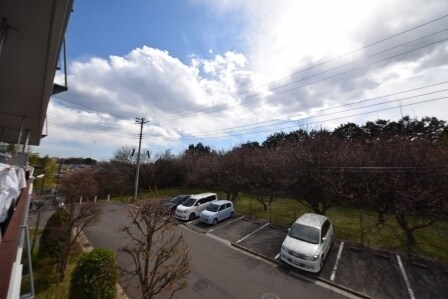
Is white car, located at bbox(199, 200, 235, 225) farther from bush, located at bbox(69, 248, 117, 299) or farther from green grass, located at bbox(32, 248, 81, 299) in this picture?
bush, located at bbox(69, 248, 117, 299)

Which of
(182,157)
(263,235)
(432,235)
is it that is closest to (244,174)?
(263,235)

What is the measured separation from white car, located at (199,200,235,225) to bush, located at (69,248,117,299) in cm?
1009

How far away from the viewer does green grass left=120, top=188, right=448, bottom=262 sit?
40.3 ft

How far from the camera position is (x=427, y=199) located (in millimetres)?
11734

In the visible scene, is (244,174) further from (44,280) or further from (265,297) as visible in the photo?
(44,280)

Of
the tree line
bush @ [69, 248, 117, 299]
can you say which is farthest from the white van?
bush @ [69, 248, 117, 299]

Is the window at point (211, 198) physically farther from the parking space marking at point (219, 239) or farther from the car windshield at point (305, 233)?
the car windshield at point (305, 233)

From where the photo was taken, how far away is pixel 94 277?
24.1 ft

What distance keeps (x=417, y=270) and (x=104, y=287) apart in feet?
44.0

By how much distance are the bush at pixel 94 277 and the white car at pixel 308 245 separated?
7.67 metres

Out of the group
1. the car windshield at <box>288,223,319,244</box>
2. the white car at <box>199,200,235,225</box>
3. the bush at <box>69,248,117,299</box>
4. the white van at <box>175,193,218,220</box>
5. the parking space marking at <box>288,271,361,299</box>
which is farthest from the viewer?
the white van at <box>175,193,218,220</box>

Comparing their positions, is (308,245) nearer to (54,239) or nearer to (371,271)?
(371,271)

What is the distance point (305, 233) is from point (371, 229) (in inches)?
275

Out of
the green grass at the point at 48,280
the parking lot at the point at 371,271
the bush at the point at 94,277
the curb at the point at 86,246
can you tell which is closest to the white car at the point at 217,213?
the parking lot at the point at 371,271
